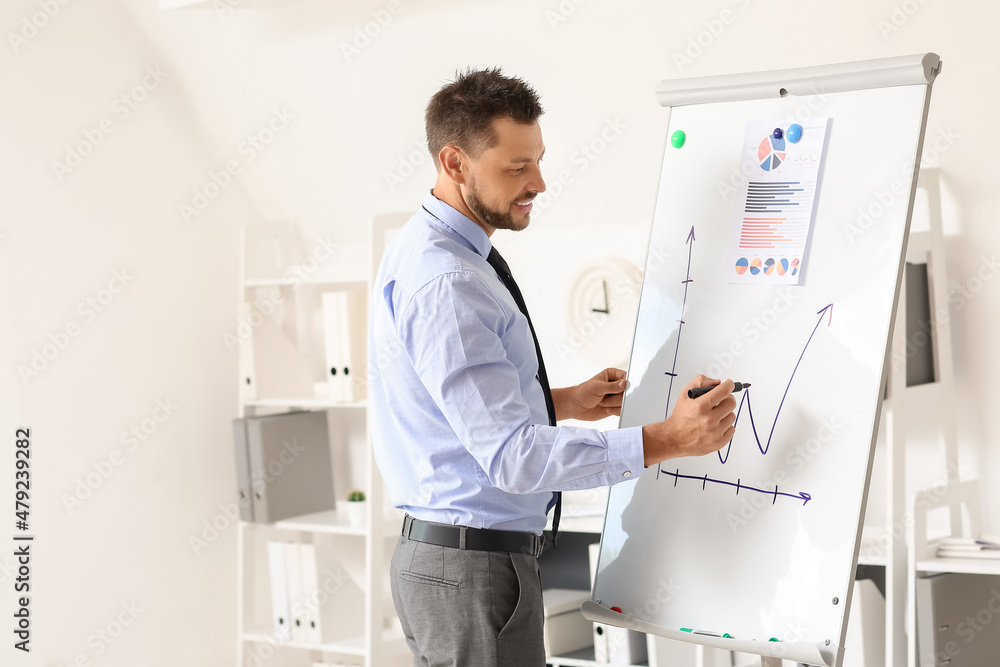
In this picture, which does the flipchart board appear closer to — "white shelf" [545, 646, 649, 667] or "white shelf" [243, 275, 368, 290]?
"white shelf" [545, 646, 649, 667]

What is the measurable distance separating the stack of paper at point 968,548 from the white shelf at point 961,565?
0.02 meters

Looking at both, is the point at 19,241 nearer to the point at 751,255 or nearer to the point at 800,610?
the point at 751,255

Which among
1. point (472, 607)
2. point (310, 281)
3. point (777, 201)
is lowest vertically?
point (472, 607)

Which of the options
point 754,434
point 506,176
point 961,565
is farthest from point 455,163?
point 961,565

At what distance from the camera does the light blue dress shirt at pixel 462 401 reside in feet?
4.48

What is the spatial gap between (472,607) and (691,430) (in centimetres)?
42

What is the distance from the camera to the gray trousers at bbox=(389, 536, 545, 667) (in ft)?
4.81

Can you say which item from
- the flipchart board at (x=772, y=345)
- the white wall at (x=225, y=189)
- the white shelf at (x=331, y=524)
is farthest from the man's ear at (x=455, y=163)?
the white shelf at (x=331, y=524)

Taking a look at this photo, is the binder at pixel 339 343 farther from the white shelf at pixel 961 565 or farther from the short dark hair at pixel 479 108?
the white shelf at pixel 961 565

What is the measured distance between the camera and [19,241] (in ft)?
9.08

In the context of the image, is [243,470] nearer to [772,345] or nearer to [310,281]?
[310,281]

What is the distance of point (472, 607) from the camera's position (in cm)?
147

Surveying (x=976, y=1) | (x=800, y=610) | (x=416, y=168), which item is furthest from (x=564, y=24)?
(x=800, y=610)

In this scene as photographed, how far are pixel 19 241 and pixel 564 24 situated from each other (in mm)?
1637
